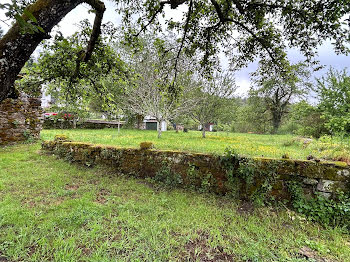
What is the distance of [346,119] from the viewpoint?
8.05 m

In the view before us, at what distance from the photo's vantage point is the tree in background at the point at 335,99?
8.38m

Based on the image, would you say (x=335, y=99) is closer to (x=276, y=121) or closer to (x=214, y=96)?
(x=214, y=96)

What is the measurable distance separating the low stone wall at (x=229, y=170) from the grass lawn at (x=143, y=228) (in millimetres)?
380

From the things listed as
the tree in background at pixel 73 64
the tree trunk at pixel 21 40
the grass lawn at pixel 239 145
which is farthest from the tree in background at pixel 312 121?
the tree trunk at pixel 21 40

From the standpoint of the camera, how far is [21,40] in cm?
165

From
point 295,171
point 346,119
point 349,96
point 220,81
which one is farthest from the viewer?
point 220,81

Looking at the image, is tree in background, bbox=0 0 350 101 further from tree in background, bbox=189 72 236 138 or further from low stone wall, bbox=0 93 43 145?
tree in background, bbox=189 72 236 138

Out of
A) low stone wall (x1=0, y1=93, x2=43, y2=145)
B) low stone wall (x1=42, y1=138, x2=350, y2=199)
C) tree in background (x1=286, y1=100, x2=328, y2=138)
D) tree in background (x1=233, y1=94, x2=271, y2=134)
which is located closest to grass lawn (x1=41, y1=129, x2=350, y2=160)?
low stone wall (x1=42, y1=138, x2=350, y2=199)

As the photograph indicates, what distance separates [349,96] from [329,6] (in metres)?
7.95

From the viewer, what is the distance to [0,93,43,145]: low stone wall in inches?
283

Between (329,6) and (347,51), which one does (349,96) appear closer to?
(347,51)

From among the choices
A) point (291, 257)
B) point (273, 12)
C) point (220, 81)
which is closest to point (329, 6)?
point (273, 12)

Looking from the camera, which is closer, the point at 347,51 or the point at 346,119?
the point at 347,51

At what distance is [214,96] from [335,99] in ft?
21.8
